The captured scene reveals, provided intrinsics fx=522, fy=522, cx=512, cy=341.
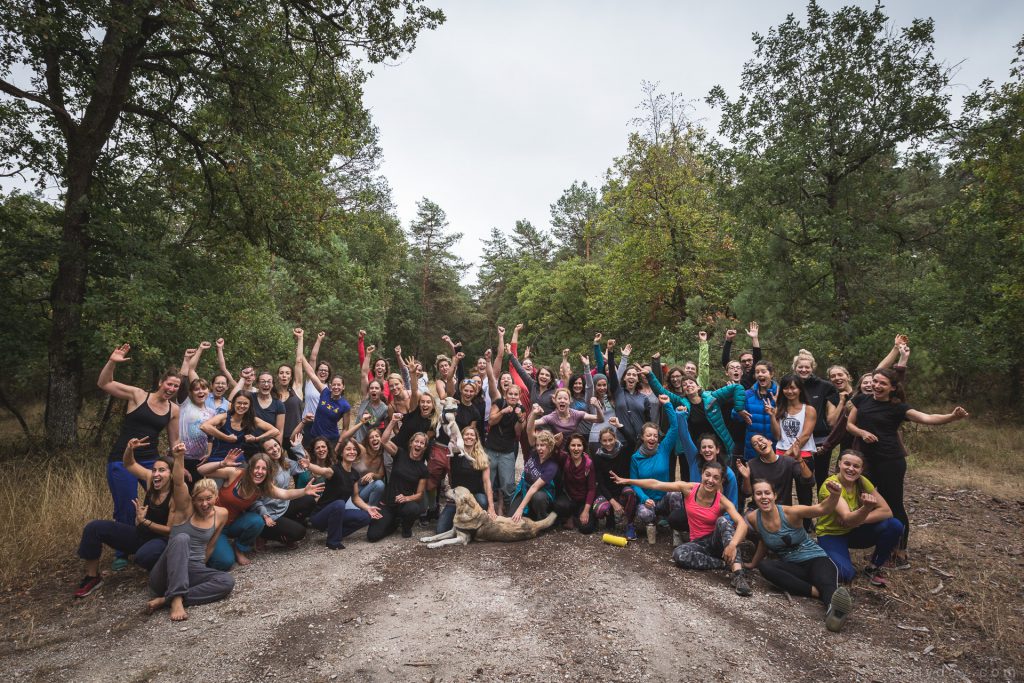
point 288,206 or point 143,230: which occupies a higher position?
point 288,206

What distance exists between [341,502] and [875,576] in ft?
18.3

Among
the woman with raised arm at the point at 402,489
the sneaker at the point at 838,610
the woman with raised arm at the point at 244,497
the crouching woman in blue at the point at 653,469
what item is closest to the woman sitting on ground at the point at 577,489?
the crouching woman in blue at the point at 653,469

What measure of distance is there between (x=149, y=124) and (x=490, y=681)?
39.9ft

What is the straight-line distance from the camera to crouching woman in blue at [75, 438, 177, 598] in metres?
4.77

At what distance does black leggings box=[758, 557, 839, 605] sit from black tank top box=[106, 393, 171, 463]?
617cm

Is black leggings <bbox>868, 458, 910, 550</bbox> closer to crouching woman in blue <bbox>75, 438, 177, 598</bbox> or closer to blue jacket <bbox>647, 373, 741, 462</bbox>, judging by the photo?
blue jacket <bbox>647, 373, 741, 462</bbox>

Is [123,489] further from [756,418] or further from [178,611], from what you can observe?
[756,418]

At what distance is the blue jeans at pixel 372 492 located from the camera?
254 inches

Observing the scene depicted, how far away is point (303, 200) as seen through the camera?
10.3 metres

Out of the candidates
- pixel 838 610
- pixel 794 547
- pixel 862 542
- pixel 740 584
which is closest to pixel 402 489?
pixel 740 584

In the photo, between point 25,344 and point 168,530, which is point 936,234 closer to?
point 168,530

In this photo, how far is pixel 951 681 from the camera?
357cm

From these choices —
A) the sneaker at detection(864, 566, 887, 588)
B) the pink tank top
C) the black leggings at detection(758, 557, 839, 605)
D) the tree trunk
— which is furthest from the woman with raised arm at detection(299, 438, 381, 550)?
the tree trunk

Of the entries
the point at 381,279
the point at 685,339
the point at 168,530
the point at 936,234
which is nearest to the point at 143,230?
the point at 168,530
